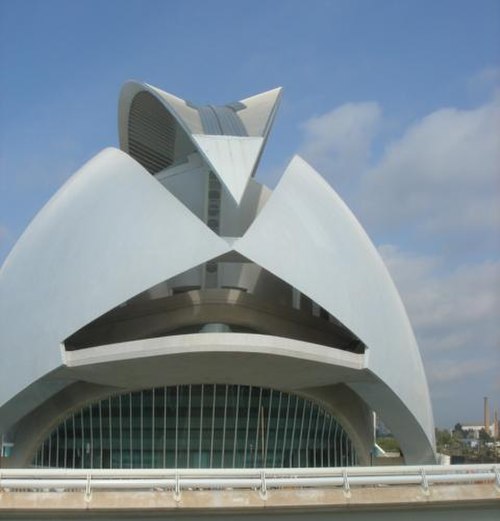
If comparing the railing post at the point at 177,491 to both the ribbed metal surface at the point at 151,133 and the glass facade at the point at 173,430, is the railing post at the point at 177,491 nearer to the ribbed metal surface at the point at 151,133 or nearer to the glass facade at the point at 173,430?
the glass facade at the point at 173,430

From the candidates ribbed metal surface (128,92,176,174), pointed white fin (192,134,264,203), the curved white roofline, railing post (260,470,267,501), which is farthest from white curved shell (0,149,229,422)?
railing post (260,470,267,501)

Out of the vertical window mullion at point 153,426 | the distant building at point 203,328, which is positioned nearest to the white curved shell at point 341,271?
the distant building at point 203,328

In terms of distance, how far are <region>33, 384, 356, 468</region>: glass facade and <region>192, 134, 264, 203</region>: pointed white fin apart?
6766 millimetres

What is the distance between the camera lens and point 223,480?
10352 mm

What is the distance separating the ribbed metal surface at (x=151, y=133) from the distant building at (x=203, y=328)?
4.10 metres

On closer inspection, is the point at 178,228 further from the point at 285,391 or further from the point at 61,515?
the point at 61,515

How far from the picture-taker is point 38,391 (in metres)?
21.8

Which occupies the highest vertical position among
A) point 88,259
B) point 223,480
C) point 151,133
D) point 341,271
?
point 151,133

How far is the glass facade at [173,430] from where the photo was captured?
2395 centimetres

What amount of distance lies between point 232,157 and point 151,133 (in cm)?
1112

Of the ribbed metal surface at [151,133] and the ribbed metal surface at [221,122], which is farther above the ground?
the ribbed metal surface at [151,133]

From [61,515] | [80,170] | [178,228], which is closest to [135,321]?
[178,228]

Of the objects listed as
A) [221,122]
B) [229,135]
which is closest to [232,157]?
[229,135]

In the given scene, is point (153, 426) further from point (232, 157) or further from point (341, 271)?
point (232, 157)
